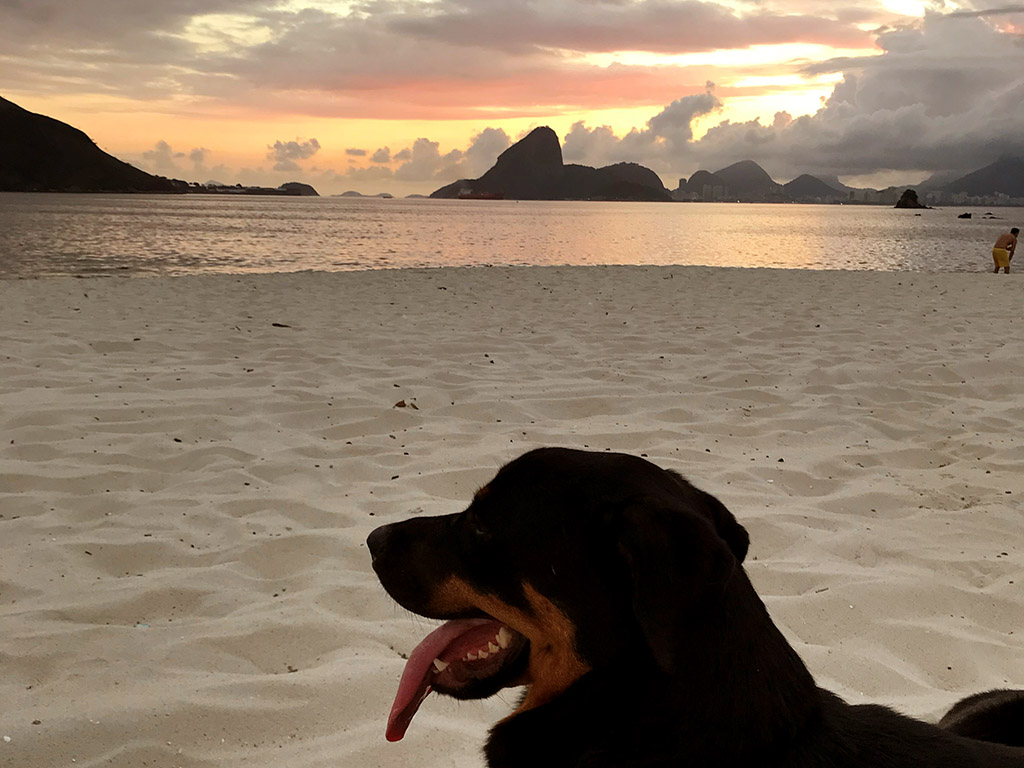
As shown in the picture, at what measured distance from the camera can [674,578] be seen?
1.74 meters

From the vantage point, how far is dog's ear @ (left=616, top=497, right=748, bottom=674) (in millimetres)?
1731

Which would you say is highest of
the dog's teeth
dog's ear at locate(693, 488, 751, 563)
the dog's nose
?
dog's ear at locate(693, 488, 751, 563)

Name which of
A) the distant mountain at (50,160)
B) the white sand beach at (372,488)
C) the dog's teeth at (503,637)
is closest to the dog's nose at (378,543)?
the dog's teeth at (503,637)

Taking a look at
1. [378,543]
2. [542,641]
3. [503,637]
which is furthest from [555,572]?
[378,543]

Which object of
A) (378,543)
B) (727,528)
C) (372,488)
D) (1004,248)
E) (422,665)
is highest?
(1004,248)

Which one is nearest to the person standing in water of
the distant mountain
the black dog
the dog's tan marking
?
the black dog

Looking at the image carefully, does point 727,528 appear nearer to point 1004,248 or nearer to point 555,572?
point 555,572

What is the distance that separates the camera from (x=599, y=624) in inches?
75.3

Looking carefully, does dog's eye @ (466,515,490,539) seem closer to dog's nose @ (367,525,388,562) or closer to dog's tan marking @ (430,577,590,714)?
dog's tan marking @ (430,577,590,714)

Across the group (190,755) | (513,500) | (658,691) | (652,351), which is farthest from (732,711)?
(652,351)

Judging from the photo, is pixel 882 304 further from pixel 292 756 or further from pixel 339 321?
pixel 292 756

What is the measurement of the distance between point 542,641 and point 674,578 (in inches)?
17.2

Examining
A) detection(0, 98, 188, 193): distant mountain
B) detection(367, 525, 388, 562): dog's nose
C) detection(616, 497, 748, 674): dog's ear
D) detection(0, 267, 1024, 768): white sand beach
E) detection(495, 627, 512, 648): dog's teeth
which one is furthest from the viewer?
detection(0, 98, 188, 193): distant mountain

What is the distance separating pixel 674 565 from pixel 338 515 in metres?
3.03
